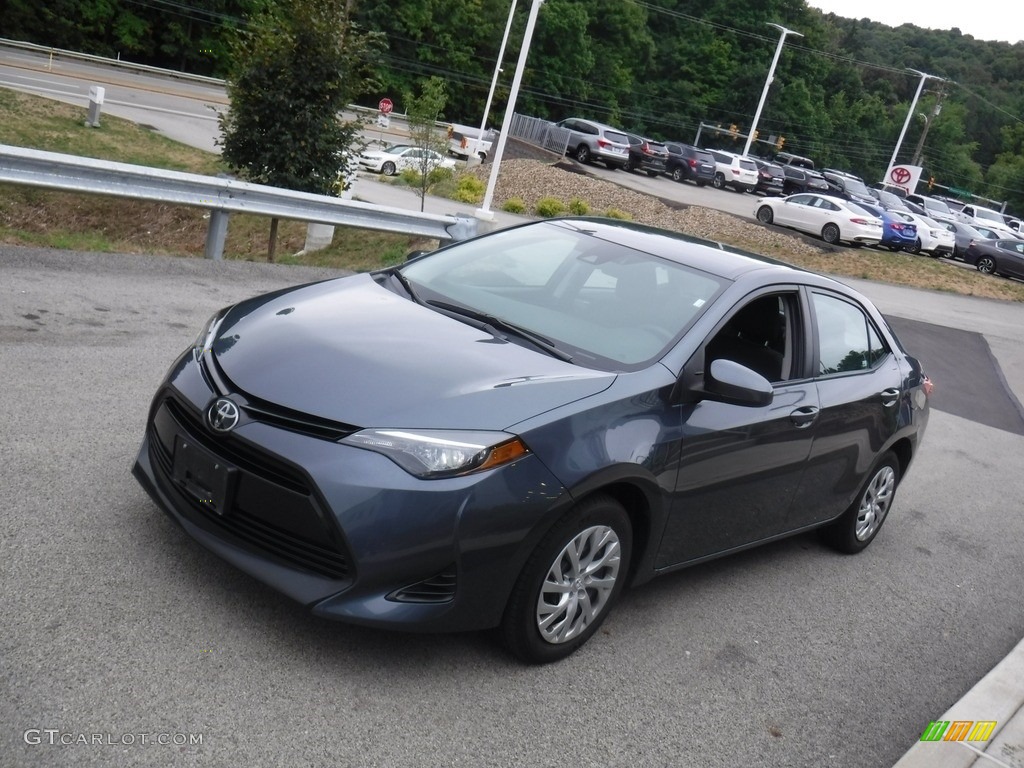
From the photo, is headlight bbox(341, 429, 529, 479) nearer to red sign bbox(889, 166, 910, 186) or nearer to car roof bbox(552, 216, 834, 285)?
car roof bbox(552, 216, 834, 285)

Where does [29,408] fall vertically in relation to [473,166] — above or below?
above

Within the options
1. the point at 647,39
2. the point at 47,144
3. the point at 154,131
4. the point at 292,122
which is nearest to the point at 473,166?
the point at 154,131

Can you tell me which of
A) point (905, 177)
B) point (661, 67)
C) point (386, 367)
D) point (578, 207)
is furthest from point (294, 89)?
point (661, 67)

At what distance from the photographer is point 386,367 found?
13.2ft

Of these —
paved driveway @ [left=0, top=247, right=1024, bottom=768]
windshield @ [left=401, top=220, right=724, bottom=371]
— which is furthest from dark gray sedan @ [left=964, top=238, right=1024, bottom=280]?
windshield @ [left=401, top=220, right=724, bottom=371]

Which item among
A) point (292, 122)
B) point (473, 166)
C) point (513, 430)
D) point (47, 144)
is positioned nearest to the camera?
point (513, 430)

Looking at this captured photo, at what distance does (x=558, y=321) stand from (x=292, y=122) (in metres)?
10.9

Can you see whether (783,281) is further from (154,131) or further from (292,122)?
(154,131)

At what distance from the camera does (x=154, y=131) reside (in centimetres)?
3284

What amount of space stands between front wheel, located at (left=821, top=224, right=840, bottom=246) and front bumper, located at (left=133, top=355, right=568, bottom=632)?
109 feet

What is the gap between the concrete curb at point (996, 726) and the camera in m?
4.09

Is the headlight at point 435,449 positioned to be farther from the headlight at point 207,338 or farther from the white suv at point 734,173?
the white suv at point 734,173

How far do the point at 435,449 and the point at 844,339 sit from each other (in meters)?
2.95

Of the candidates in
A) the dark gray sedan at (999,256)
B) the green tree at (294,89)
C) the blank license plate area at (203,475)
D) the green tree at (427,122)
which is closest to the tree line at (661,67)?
the dark gray sedan at (999,256)
